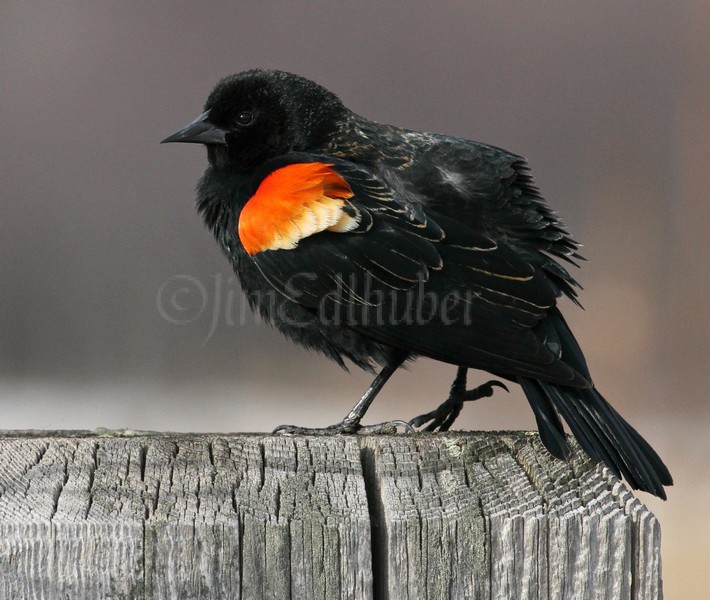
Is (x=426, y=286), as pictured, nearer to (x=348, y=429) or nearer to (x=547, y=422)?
(x=348, y=429)

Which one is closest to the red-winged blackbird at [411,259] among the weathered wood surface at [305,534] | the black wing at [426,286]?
the black wing at [426,286]

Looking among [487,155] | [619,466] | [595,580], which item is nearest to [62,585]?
[595,580]

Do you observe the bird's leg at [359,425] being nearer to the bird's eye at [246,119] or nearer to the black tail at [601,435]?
the black tail at [601,435]

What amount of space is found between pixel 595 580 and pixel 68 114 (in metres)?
3.00

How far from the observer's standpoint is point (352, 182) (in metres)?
2.77

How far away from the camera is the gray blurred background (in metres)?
3.85

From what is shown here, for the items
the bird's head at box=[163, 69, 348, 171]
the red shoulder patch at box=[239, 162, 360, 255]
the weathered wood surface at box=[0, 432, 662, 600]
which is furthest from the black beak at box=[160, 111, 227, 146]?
the weathered wood surface at box=[0, 432, 662, 600]

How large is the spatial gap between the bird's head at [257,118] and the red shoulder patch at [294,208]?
33cm

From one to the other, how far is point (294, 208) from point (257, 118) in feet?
1.84

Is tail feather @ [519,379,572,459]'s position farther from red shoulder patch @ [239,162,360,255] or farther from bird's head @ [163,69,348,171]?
bird's head @ [163,69,348,171]

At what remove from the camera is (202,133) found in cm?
321

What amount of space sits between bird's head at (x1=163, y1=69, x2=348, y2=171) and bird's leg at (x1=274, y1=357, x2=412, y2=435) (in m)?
0.74

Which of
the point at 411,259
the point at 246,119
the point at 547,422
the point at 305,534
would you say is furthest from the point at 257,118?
the point at 305,534

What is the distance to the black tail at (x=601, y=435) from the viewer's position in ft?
7.25
